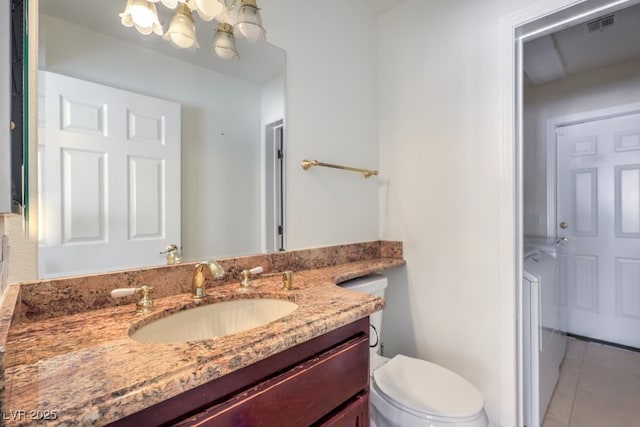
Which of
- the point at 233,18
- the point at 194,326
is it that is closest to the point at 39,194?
the point at 194,326

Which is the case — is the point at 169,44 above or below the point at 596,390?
above

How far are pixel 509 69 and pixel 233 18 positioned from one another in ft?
4.05

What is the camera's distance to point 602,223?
2.51 meters

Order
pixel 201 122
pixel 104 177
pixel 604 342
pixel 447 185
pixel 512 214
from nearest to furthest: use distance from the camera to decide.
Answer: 1. pixel 104 177
2. pixel 201 122
3. pixel 512 214
4. pixel 447 185
5. pixel 604 342

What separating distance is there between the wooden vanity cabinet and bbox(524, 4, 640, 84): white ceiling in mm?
2348

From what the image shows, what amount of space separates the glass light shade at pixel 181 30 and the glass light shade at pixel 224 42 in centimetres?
11

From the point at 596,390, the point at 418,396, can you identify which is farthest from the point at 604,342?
the point at 418,396

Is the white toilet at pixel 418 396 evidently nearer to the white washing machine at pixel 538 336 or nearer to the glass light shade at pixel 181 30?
the white washing machine at pixel 538 336

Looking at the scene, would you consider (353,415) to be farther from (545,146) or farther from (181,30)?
(545,146)

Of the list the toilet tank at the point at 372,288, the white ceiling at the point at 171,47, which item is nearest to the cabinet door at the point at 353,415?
the toilet tank at the point at 372,288

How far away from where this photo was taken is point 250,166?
1.31m

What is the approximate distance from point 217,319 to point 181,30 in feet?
3.34

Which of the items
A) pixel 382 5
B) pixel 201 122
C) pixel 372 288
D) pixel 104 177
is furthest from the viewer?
pixel 382 5

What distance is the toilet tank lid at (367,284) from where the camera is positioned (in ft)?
4.57
